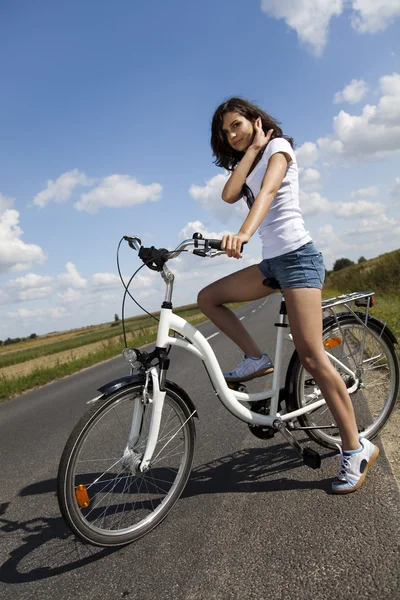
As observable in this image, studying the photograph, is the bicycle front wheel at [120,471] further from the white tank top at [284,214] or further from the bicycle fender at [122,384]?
the white tank top at [284,214]

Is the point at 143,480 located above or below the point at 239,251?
below

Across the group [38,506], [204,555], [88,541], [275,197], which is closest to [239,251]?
[275,197]

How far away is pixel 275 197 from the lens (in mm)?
2783

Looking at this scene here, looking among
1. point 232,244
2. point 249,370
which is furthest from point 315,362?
point 232,244

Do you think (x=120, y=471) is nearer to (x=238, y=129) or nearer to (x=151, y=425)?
(x=151, y=425)

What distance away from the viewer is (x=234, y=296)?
3.10 meters

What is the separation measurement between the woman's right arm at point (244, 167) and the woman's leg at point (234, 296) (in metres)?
0.53

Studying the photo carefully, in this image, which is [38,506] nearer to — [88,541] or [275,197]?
[88,541]

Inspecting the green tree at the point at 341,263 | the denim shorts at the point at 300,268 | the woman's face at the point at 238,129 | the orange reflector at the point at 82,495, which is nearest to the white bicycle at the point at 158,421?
the orange reflector at the point at 82,495

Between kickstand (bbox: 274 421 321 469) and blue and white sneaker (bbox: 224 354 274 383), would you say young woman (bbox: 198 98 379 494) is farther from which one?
kickstand (bbox: 274 421 321 469)

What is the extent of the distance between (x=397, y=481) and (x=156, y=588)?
5.08 ft

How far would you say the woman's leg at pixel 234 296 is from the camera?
3.06m

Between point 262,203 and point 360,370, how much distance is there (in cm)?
160

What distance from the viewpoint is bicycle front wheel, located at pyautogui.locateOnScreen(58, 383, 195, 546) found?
2.33 metres
